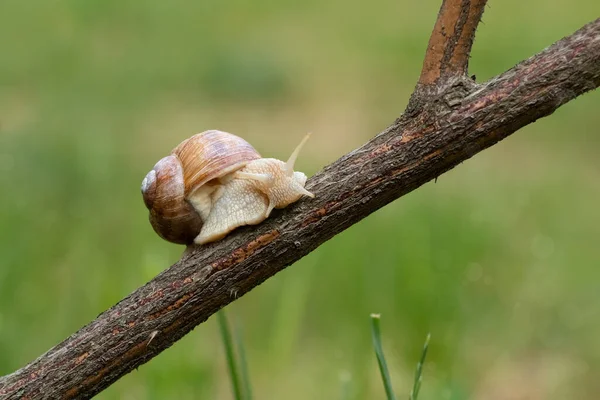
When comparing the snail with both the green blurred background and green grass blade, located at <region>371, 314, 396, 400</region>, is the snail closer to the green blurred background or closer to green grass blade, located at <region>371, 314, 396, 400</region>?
green grass blade, located at <region>371, 314, 396, 400</region>

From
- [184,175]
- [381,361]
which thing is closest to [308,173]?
[184,175]

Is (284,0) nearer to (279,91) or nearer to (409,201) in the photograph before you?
(279,91)

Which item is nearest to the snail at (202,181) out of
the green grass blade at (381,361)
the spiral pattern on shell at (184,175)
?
the spiral pattern on shell at (184,175)

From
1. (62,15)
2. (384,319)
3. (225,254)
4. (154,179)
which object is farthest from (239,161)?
(62,15)

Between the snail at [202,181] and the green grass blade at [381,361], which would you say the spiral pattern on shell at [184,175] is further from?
the green grass blade at [381,361]

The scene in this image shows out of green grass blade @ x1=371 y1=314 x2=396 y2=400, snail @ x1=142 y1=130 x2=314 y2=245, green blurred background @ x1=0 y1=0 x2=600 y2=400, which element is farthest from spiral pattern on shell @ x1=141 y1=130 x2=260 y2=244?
green blurred background @ x1=0 y1=0 x2=600 y2=400
